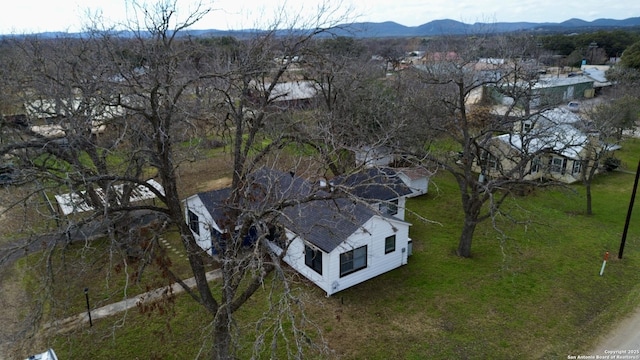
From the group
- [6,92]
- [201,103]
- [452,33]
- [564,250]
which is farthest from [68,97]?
[452,33]

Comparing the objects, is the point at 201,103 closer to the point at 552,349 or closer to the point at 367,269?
the point at 367,269

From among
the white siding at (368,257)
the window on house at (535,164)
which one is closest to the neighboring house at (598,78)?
the window on house at (535,164)

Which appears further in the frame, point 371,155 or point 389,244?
point 389,244

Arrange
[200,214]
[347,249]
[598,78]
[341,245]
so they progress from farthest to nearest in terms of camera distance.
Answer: [598,78], [200,214], [347,249], [341,245]

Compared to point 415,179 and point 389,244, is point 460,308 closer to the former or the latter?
point 389,244

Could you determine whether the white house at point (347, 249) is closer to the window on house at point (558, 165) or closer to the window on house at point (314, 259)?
the window on house at point (314, 259)

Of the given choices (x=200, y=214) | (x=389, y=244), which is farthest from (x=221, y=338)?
(x=200, y=214)
